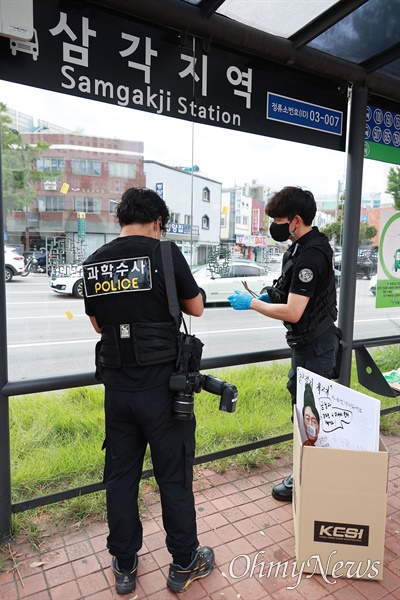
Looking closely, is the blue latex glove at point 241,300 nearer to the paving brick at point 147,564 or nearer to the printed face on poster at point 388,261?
the paving brick at point 147,564

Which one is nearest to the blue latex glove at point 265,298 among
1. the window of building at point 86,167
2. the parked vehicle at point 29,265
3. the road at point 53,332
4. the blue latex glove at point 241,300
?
the blue latex glove at point 241,300

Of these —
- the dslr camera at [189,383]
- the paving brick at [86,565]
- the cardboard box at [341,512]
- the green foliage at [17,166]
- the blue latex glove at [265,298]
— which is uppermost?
the green foliage at [17,166]

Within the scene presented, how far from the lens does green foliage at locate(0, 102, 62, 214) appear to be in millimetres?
2279

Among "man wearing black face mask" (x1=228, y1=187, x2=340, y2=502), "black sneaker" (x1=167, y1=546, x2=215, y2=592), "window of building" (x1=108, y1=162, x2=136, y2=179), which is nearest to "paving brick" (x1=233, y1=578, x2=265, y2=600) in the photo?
"black sneaker" (x1=167, y1=546, x2=215, y2=592)

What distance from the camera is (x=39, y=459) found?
2855 millimetres

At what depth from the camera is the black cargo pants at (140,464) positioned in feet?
6.19

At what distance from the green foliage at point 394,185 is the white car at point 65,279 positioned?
2.86 meters

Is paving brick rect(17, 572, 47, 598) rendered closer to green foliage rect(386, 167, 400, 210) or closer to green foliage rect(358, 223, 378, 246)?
green foliage rect(358, 223, 378, 246)

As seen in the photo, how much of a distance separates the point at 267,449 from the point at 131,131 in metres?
2.50

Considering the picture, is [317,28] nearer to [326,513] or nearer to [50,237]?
[50,237]

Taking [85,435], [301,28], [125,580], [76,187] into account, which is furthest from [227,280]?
[125,580]

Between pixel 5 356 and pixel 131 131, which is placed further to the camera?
pixel 131 131

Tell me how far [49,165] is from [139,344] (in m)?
1.26

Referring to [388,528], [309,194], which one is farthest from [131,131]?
[388,528]
